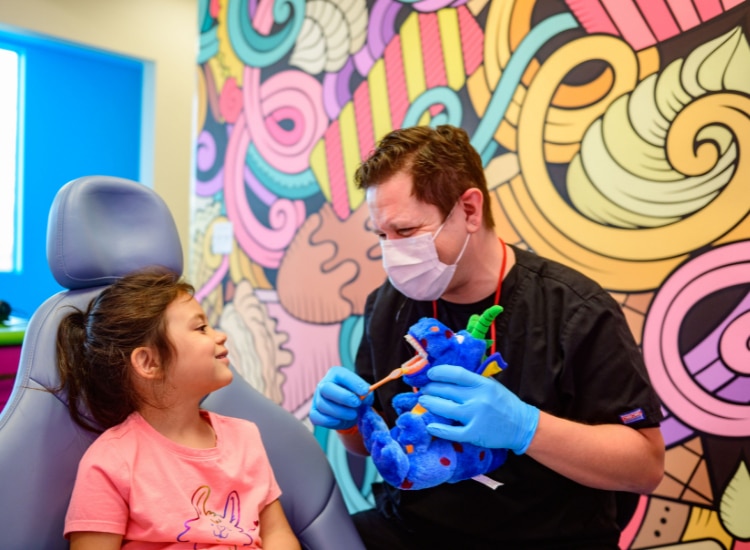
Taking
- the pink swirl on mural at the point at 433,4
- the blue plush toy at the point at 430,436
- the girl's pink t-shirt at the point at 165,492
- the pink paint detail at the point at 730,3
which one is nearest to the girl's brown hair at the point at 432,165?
the blue plush toy at the point at 430,436

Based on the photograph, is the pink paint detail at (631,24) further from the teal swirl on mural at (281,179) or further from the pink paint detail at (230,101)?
the pink paint detail at (230,101)

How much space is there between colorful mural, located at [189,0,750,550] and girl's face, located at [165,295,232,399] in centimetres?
100

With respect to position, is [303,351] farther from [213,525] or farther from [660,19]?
[660,19]

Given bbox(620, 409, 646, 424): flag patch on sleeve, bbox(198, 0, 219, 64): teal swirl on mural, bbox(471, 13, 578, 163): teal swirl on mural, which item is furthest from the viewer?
bbox(198, 0, 219, 64): teal swirl on mural

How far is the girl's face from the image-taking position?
1.19 meters

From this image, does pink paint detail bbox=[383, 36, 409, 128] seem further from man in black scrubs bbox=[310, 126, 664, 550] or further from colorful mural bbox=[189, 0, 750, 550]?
man in black scrubs bbox=[310, 126, 664, 550]

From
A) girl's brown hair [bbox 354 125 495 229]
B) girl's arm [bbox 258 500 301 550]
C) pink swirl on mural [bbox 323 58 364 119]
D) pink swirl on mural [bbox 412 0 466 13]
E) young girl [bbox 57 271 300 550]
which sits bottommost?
girl's arm [bbox 258 500 301 550]

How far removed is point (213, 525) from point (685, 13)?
1.57 metres

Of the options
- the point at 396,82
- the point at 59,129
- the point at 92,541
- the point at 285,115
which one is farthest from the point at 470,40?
the point at 59,129

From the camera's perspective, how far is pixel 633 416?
115cm

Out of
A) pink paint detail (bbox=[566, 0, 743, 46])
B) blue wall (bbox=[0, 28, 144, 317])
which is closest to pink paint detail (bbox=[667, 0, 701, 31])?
pink paint detail (bbox=[566, 0, 743, 46])

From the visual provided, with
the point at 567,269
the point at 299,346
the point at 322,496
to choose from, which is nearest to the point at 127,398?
the point at 322,496

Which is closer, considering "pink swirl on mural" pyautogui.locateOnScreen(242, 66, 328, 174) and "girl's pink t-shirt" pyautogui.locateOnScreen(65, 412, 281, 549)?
"girl's pink t-shirt" pyautogui.locateOnScreen(65, 412, 281, 549)

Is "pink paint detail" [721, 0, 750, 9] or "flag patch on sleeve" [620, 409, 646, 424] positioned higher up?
"pink paint detail" [721, 0, 750, 9]
